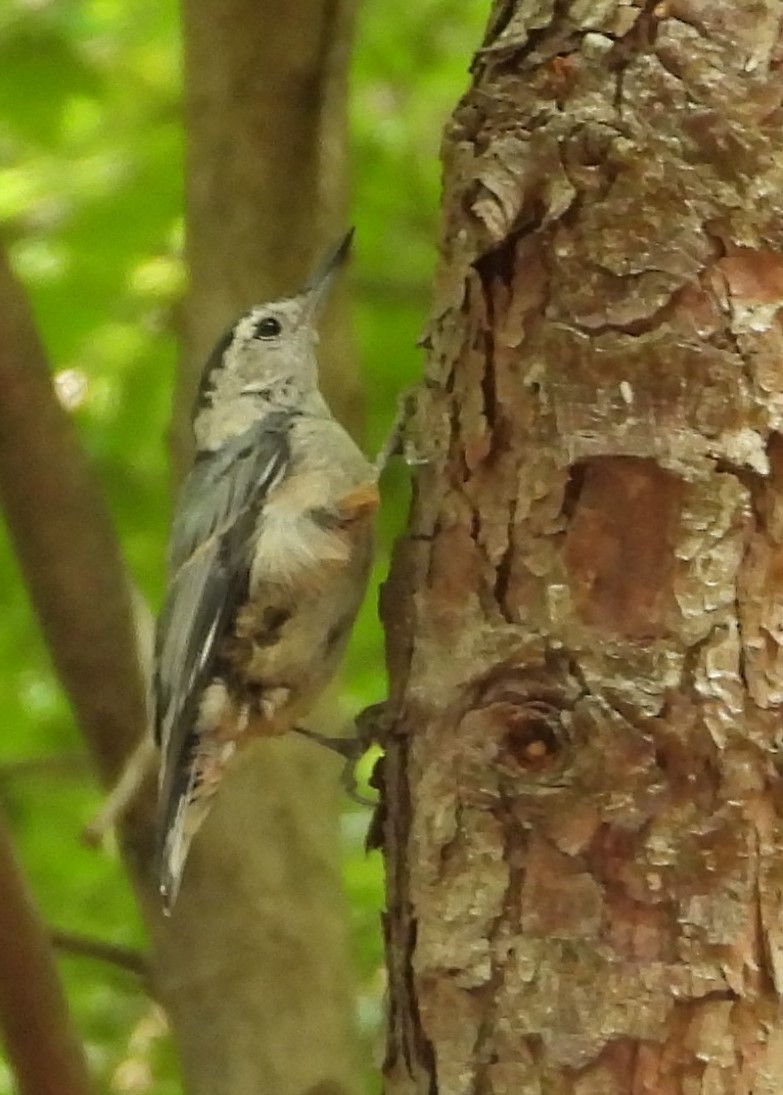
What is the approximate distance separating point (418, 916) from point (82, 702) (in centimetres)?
69

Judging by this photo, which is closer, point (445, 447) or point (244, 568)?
point (445, 447)

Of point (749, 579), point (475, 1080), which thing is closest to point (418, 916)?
point (475, 1080)

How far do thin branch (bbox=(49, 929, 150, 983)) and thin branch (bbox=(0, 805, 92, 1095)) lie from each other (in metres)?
0.12

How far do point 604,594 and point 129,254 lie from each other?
1159 millimetres

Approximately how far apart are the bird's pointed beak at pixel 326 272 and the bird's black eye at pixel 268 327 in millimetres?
60

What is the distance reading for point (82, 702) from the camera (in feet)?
5.73

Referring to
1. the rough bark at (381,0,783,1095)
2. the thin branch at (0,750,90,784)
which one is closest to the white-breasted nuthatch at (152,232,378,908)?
the thin branch at (0,750,90,784)

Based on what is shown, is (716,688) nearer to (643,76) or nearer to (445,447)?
(445,447)

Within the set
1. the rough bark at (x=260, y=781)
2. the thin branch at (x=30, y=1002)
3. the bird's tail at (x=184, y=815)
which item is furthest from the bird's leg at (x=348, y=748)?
the thin branch at (x=30, y=1002)

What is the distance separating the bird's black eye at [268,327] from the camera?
1.92 metres

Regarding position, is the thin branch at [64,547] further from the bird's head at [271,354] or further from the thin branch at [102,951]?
the bird's head at [271,354]

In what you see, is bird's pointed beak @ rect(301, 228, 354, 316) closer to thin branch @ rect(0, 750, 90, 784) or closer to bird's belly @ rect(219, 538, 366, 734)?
bird's belly @ rect(219, 538, 366, 734)

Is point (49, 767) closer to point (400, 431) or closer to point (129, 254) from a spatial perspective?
point (400, 431)

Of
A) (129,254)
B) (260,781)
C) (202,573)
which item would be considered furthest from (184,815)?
(129,254)
